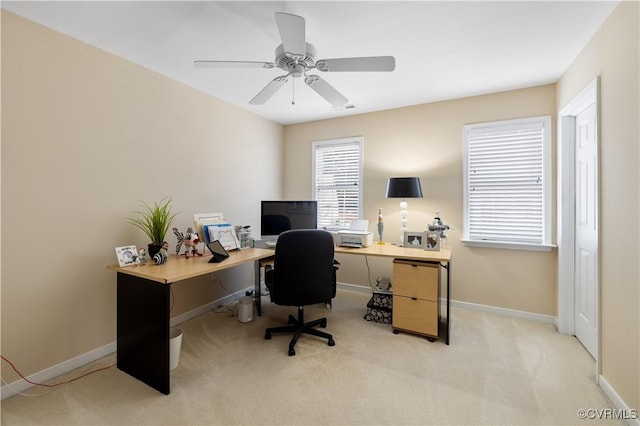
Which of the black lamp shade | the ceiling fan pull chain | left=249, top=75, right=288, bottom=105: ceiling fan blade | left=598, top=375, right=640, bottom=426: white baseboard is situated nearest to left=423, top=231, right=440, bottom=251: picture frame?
the black lamp shade

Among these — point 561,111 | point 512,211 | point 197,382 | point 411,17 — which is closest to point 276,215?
point 197,382

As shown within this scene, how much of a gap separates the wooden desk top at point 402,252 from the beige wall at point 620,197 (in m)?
1.04

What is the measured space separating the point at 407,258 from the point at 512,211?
56.4 inches

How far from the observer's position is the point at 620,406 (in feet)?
5.36

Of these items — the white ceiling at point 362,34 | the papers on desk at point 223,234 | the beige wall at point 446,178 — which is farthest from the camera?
the beige wall at point 446,178

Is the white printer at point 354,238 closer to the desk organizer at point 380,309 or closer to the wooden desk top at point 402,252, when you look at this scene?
the wooden desk top at point 402,252

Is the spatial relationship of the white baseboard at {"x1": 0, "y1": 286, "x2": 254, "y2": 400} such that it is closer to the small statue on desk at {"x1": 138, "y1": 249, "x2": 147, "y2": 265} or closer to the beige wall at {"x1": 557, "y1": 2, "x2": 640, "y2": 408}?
the small statue on desk at {"x1": 138, "y1": 249, "x2": 147, "y2": 265}

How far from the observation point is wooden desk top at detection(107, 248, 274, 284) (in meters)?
1.87

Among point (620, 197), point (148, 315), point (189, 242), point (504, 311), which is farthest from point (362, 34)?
point (504, 311)

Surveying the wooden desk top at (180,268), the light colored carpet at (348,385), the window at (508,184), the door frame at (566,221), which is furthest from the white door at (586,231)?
the wooden desk top at (180,268)

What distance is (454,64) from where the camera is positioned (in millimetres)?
2449

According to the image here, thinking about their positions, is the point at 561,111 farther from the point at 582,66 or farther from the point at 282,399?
the point at 282,399

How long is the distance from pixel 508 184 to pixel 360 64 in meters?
2.29
